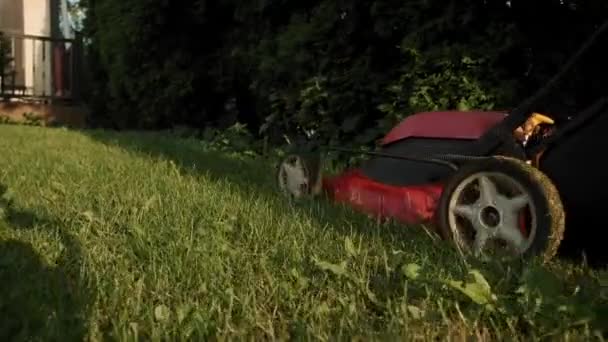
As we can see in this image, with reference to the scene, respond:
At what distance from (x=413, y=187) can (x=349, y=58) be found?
3.07 meters

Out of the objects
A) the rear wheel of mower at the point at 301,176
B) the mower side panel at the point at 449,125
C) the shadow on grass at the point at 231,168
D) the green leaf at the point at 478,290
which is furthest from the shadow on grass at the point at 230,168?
the green leaf at the point at 478,290

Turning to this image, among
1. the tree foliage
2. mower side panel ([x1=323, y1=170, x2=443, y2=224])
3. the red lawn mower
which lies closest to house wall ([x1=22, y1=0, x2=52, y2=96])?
the tree foliage

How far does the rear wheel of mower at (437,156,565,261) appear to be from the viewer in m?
2.68

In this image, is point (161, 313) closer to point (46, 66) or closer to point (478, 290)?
point (478, 290)

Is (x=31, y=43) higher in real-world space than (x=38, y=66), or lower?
higher

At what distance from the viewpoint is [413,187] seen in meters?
3.62

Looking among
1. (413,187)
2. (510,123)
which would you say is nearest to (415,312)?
(510,123)

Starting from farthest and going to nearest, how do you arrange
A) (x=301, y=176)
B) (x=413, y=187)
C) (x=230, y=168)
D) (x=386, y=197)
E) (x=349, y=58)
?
(x=349, y=58), (x=230, y=168), (x=301, y=176), (x=386, y=197), (x=413, y=187)

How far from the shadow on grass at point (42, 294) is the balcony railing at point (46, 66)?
1312 cm

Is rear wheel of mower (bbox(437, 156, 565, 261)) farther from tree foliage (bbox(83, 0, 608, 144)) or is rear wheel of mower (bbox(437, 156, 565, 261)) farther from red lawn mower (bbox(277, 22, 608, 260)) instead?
tree foliage (bbox(83, 0, 608, 144))

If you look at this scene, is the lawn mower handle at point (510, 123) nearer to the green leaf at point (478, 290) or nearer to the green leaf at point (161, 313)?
Answer: the green leaf at point (478, 290)

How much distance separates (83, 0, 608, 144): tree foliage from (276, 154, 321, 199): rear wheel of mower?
1.29 m

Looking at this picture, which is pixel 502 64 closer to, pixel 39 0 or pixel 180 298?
pixel 180 298

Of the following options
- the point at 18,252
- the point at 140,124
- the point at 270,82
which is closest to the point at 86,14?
the point at 140,124
